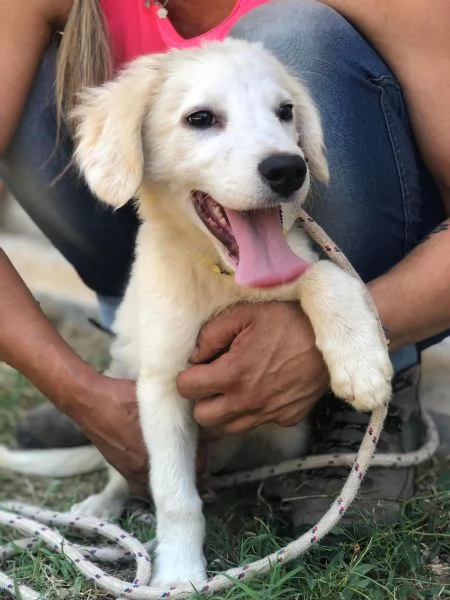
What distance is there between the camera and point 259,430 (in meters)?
2.30

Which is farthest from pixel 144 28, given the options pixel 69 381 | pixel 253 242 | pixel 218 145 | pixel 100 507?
pixel 100 507

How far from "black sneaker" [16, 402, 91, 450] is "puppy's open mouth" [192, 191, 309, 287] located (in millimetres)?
1117

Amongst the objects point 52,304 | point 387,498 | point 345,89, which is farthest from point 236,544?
point 52,304

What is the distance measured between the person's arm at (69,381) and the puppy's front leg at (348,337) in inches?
20.7

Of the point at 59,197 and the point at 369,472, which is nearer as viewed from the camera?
the point at 369,472

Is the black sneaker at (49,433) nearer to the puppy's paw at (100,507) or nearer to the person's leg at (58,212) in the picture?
the person's leg at (58,212)

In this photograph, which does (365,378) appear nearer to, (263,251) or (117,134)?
(263,251)

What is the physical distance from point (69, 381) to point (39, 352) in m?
0.11

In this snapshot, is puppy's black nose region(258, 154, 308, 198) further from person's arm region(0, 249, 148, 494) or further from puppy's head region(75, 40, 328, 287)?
person's arm region(0, 249, 148, 494)

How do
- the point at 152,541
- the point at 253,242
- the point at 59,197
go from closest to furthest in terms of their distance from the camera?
the point at 253,242
the point at 152,541
the point at 59,197

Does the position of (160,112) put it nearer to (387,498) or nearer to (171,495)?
(171,495)

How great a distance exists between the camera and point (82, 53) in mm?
2205

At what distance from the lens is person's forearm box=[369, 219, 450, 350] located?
1.97 meters

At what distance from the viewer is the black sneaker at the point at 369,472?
2104mm
